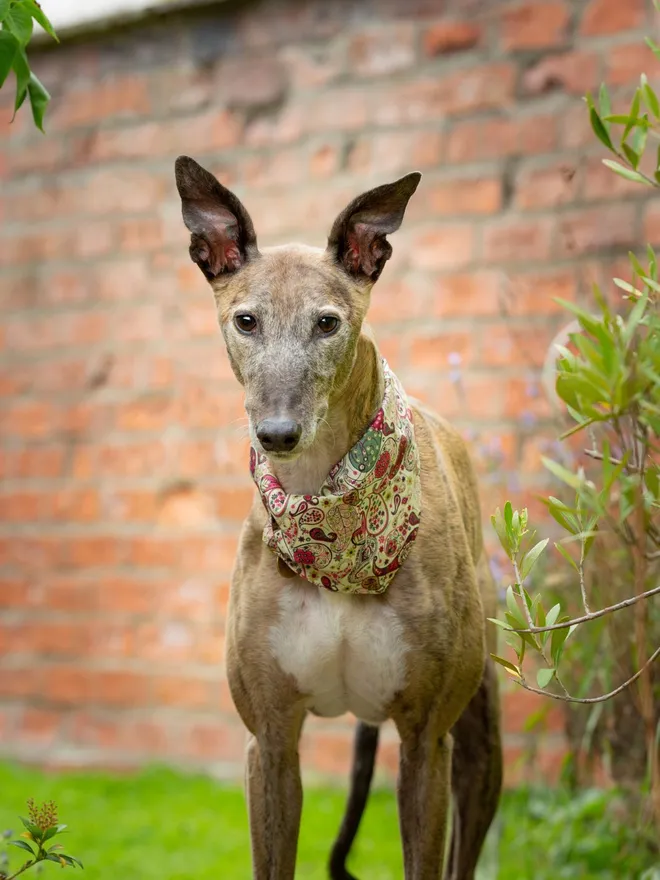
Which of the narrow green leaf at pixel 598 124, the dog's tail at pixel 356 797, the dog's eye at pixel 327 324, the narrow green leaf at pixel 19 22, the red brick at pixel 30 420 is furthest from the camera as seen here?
the red brick at pixel 30 420

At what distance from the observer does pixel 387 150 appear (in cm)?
407

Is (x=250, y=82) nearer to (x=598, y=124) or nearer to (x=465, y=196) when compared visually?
(x=465, y=196)

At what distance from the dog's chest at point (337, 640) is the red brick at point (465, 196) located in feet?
6.84

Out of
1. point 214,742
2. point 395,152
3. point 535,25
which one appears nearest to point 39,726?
point 214,742

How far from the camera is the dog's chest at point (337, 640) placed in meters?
2.22

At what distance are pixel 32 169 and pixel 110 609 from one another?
1.91 metres

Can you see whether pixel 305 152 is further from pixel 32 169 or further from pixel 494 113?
pixel 32 169

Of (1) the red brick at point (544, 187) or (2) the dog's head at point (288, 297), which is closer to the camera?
(2) the dog's head at point (288, 297)

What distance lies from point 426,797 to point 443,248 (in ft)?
7.37

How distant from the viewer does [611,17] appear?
12.1 feet

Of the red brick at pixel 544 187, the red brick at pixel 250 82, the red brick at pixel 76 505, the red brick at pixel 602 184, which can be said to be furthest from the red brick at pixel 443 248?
the red brick at pixel 76 505

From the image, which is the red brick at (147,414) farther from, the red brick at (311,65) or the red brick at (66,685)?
the red brick at (311,65)

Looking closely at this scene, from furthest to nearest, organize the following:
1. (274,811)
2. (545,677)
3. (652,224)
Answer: (652,224) → (274,811) → (545,677)

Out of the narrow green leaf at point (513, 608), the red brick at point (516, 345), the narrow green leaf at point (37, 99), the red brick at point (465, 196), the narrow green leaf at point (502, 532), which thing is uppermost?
the red brick at point (465, 196)
